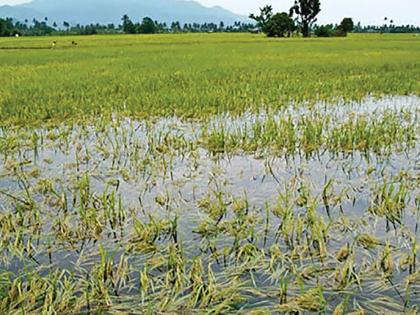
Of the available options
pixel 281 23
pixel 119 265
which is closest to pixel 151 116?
pixel 119 265

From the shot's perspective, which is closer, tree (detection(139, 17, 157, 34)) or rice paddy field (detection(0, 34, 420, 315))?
rice paddy field (detection(0, 34, 420, 315))

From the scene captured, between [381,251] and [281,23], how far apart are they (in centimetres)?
5539

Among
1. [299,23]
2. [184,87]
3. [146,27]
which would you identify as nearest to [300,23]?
[299,23]

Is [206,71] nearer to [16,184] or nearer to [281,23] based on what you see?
[16,184]

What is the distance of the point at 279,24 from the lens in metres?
55.4

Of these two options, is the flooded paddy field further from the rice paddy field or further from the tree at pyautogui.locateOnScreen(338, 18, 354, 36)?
the tree at pyautogui.locateOnScreen(338, 18, 354, 36)

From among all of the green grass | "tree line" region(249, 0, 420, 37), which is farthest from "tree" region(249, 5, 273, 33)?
the green grass

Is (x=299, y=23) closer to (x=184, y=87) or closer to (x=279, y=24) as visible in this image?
(x=279, y=24)

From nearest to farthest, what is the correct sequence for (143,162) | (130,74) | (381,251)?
1. (381,251)
2. (143,162)
3. (130,74)

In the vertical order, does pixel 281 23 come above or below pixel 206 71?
above

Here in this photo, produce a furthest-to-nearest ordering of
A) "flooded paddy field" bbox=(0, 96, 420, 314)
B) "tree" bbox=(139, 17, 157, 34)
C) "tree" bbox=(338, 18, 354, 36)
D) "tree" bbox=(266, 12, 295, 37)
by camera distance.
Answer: "tree" bbox=(139, 17, 157, 34), "tree" bbox=(338, 18, 354, 36), "tree" bbox=(266, 12, 295, 37), "flooded paddy field" bbox=(0, 96, 420, 314)

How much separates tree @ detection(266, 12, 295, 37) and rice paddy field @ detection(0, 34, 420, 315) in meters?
48.9

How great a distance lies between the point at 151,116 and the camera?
830cm

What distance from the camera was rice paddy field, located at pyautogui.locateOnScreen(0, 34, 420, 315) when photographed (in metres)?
2.73
